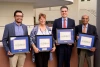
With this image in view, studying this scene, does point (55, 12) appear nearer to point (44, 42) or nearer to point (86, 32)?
point (86, 32)

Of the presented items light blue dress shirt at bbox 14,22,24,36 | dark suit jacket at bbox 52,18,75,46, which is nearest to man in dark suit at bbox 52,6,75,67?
dark suit jacket at bbox 52,18,75,46

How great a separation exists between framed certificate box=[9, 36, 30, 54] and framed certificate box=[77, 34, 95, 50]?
4.58 ft

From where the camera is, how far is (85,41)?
6043 mm

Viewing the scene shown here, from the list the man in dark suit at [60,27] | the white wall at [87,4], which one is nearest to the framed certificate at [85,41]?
the man in dark suit at [60,27]

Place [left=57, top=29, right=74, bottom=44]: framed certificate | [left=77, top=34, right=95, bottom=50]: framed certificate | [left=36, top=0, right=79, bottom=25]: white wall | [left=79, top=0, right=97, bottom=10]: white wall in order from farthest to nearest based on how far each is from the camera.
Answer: [left=79, top=0, right=97, bottom=10]: white wall
[left=36, top=0, right=79, bottom=25]: white wall
[left=77, top=34, right=95, bottom=50]: framed certificate
[left=57, top=29, right=74, bottom=44]: framed certificate

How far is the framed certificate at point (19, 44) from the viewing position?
5.39 m

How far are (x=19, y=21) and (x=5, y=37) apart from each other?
489mm

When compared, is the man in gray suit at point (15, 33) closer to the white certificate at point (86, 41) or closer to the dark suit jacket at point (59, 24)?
the dark suit jacket at point (59, 24)

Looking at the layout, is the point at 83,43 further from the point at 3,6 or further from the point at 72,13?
the point at 72,13

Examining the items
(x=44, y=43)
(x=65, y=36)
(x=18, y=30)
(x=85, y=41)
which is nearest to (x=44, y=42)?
(x=44, y=43)

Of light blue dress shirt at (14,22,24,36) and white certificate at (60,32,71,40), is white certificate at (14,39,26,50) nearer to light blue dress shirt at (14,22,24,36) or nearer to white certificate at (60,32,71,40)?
light blue dress shirt at (14,22,24,36)

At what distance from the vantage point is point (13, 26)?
17.5 ft

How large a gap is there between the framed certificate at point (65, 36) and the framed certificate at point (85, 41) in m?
0.24

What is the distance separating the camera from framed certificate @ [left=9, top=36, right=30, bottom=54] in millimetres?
5391
